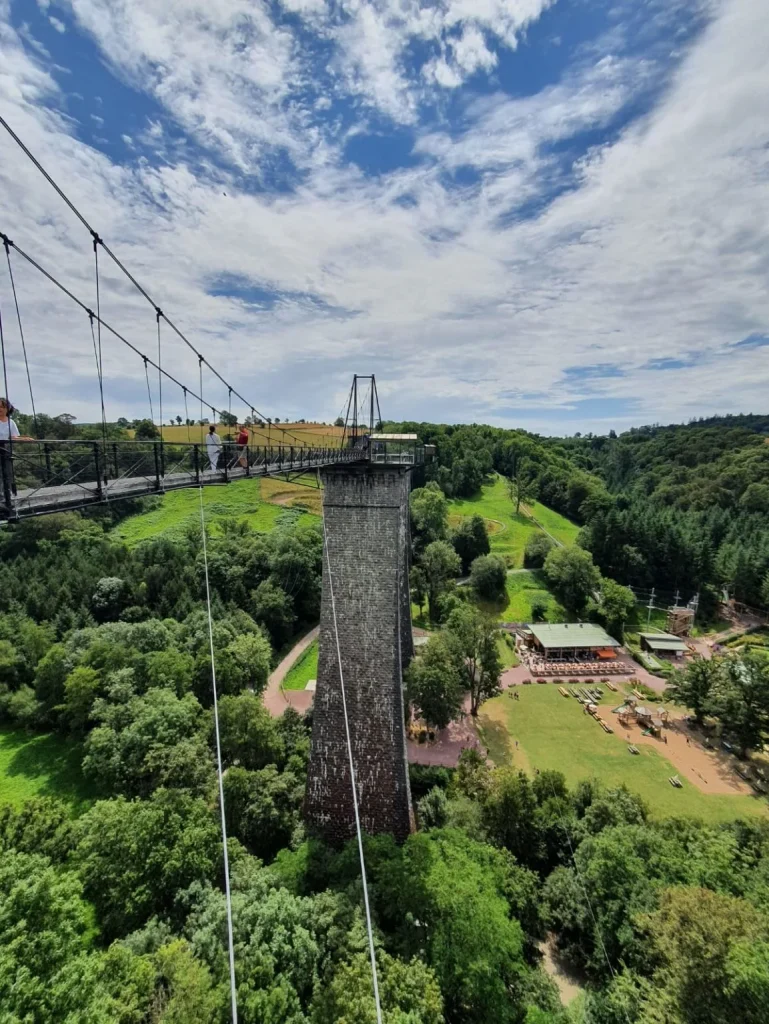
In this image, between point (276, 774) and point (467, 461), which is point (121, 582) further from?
point (467, 461)

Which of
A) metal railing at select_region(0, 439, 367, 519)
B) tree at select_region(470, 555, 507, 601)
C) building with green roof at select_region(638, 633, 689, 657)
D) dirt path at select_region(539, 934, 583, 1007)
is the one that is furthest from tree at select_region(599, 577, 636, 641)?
metal railing at select_region(0, 439, 367, 519)

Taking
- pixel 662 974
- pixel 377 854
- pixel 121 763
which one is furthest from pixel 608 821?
pixel 121 763

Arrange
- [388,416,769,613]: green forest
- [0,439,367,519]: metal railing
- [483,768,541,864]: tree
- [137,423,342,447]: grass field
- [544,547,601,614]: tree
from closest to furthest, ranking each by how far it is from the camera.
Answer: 1. [0,439,367,519]: metal railing
2. [483,768,541,864]: tree
3. [137,423,342,447]: grass field
4. [544,547,601,614]: tree
5. [388,416,769,613]: green forest

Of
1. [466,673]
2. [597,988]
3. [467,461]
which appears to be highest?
[467,461]

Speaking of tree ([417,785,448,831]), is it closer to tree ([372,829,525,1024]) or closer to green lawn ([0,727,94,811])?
tree ([372,829,525,1024])

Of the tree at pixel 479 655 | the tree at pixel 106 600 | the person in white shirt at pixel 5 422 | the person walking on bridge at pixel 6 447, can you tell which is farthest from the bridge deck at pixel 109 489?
the tree at pixel 106 600
